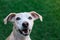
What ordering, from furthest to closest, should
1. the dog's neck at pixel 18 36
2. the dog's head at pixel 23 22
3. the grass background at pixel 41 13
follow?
1. the grass background at pixel 41 13
2. the dog's neck at pixel 18 36
3. the dog's head at pixel 23 22

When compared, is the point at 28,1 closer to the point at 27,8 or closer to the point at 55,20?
the point at 27,8

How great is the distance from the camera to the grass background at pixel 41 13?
1027 centimetres

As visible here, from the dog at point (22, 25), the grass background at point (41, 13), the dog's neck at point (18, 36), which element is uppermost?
the dog at point (22, 25)

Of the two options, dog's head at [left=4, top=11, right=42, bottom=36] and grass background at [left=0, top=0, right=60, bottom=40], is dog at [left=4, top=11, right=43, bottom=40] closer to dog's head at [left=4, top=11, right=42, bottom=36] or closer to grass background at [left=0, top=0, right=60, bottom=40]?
dog's head at [left=4, top=11, right=42, bottom=36]

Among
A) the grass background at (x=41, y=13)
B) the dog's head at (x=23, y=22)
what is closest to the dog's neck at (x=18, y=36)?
the dog's head at (x=23, y=22)

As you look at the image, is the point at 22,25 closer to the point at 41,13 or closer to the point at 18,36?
the point at 18,36

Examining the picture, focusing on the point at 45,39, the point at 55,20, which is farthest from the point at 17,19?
the point at 55,20

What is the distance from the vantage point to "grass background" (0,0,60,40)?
10.3 m

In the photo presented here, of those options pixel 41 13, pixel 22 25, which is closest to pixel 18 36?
pixel 22 25

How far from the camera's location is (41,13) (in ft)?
37.4

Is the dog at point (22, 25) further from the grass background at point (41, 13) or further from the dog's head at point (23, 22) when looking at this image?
the grass background at point (41, 13)

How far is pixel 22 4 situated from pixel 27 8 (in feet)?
1.33

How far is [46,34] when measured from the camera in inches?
408

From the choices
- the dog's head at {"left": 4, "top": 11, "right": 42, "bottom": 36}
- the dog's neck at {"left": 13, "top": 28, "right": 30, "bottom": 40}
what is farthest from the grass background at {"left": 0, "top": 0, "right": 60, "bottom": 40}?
Answer: the dog's head at {"left": 4, "top": 11, "right": 42, "bottom": 36}
